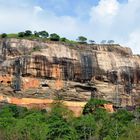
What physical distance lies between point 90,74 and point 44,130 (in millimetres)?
28136

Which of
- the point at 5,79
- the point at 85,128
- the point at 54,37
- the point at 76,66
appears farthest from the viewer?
the point at 54,37

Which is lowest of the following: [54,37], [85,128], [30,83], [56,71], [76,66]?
[85,128]

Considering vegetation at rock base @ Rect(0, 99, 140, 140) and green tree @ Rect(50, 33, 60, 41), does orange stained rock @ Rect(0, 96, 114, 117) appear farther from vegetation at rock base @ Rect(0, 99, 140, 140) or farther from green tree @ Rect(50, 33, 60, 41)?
green tree @ Rect(50, 33, 60, 41)

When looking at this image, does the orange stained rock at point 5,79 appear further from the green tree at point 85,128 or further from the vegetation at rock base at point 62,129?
the green tree at point 85,128

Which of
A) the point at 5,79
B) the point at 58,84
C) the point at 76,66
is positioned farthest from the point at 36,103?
the point at 76,66

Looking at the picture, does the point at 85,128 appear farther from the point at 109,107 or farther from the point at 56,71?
the point at 56,71

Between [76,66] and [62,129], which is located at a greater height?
[76,66]

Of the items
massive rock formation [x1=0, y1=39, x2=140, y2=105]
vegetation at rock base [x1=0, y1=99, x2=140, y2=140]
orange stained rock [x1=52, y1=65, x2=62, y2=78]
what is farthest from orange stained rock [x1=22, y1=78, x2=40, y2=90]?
vegetation at rock base [x1=0, y1=99, x2=140, y2=140]

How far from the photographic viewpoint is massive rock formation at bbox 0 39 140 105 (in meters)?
76.6

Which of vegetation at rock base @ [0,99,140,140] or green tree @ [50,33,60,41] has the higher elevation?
green tree @ [50,33,60,41]

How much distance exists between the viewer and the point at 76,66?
78.6 m

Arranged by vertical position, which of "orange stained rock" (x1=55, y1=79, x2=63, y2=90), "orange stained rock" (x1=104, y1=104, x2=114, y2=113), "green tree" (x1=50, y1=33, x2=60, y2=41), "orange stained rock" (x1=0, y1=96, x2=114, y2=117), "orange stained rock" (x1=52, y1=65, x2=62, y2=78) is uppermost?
"green tree" (x1=50, y1=33, x2=60, y2=41)

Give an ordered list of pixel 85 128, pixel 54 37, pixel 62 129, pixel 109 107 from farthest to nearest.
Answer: pixel 54 37
pixel 109 107
pixel 85 128
pixel 62 129

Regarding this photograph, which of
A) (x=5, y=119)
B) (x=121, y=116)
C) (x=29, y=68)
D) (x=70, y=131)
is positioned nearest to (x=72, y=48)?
(x=29, y=68)
